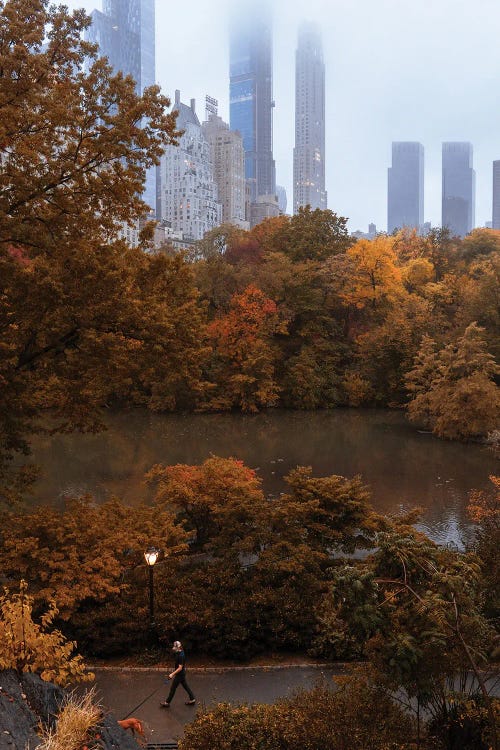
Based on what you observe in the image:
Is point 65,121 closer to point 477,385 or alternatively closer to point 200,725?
point 200,725

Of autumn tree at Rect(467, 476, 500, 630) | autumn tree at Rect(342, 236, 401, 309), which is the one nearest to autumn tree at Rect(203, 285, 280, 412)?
autumn tree at Rect(342, 236, 401, 309)

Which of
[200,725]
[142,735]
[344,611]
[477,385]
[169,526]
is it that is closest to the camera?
[344,611]

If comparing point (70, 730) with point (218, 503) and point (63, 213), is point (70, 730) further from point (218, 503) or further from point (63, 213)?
point (218, 503)

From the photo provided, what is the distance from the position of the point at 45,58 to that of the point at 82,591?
846cm

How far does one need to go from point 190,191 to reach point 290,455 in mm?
132531

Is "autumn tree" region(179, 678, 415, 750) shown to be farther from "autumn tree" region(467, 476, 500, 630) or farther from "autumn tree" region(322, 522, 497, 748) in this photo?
"autumn tree" region(467, 476, 500, 630)

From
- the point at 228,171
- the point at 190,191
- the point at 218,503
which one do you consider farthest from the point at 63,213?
the point at 228,171

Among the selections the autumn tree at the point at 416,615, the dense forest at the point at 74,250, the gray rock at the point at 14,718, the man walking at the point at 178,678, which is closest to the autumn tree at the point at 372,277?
the dense forest at the point at 74,250

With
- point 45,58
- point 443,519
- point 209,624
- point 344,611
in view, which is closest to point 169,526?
point 209,624

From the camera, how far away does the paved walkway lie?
28.0 feet

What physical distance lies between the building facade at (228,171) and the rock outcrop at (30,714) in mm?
169719

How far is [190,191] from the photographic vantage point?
152000mm

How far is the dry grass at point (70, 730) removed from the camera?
521 centimetres

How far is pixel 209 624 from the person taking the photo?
1015cm
